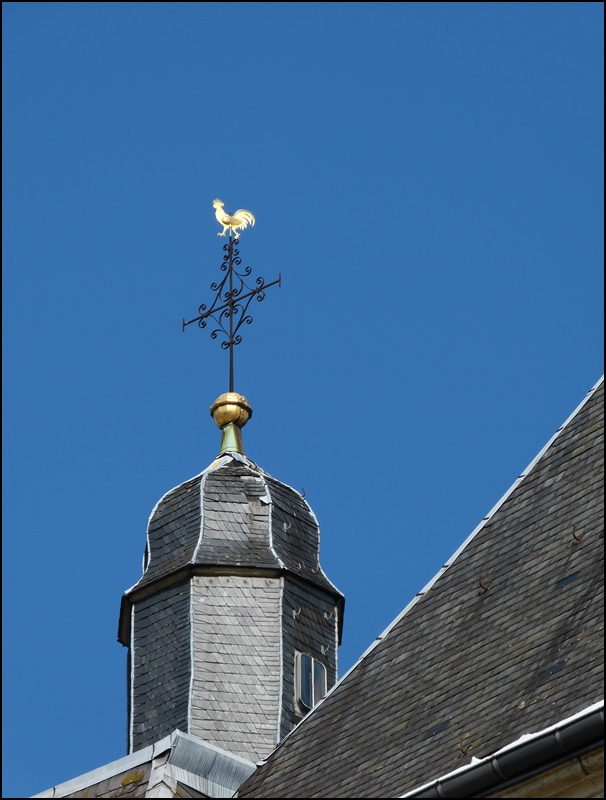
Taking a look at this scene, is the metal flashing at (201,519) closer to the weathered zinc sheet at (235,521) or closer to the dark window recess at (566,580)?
the weathered zinc sheet at (235,521)

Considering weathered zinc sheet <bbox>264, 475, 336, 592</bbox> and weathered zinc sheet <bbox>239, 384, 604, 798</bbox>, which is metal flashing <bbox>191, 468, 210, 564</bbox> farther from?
weathered zinc sheet <bbox>239, 384, 604, 798</bbox>

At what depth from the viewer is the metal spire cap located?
26281mm

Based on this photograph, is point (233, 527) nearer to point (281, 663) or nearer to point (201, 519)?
point (201, 519)

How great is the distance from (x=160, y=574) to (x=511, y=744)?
910 cm

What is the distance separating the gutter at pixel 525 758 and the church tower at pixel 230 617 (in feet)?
20.7

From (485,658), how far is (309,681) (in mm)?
5487

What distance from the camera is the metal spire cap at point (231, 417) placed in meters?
26.3

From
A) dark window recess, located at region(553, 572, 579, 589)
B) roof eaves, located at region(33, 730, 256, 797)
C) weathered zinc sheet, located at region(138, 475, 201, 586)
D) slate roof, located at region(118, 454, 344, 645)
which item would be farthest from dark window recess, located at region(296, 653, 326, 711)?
dark window recess, located at region(553, 572, 579, 589)

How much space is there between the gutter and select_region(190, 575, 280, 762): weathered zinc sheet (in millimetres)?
6281

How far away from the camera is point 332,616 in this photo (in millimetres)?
24547

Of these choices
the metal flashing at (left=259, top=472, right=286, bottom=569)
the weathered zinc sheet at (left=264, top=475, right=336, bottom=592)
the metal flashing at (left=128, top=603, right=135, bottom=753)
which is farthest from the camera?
the weathered zinc sheet at (left=264, top=475, right=336, bottom=592)

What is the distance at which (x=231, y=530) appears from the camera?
2442cm

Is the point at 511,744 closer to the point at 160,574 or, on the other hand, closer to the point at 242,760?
the point at 242,760

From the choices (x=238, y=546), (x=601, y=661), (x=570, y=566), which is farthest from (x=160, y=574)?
(x=601, y=661)
